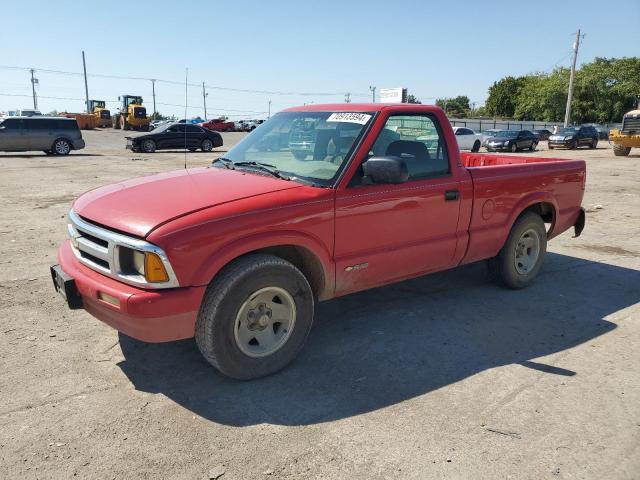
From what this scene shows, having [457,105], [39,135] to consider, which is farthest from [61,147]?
[457,105]

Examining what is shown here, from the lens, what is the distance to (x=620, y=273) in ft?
20.1

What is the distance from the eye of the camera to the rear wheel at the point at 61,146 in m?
22.7

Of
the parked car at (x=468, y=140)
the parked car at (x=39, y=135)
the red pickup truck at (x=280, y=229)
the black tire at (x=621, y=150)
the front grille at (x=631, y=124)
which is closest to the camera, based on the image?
the red pickup truck at (x=280, y=229)

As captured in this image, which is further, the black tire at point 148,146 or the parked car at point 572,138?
the parked car at point 572,138

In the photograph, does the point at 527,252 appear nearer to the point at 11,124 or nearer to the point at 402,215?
the point at 402,215

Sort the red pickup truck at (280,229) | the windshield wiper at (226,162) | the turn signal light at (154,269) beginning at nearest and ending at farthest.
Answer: the turn signal light at (154,269)
the red pickup truck at (280,229)
the windshield wiper at (226,162)

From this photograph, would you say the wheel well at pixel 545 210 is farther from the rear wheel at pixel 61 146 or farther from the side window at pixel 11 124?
the side window at pixel 11 124

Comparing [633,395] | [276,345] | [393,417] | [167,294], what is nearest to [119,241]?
[167,294]

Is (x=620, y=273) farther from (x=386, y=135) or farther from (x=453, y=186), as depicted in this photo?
(x=386, y=135)

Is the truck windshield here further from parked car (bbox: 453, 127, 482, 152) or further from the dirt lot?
parked car (bbox: 453, 127, 482, 152)

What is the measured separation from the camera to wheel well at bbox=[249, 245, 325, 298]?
3670 millimetres

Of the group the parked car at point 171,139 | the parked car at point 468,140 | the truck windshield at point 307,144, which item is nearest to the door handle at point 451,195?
the truck windshield at point 307,144

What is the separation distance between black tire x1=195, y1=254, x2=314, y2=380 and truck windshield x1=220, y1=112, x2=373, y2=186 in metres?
0.76

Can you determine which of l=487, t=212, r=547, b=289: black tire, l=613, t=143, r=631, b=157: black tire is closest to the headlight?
l=487, t=212, r=547, b=289: black tire
